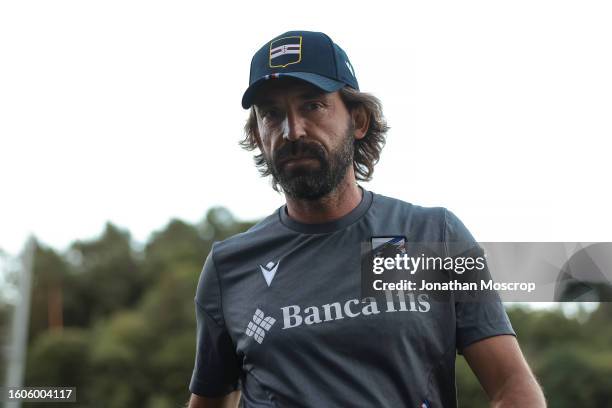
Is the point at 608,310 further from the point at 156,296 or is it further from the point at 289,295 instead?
the point at 289,295

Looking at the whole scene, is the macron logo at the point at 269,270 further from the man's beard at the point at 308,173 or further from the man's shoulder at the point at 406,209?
the man's shoulder at the point at 406,209

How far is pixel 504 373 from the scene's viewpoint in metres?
2.89

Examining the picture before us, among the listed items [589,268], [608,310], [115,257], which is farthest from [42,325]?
[589,268]

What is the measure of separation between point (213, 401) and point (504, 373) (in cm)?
126

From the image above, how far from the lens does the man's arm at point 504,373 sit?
284 cm

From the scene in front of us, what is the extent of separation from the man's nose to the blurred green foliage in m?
69.4

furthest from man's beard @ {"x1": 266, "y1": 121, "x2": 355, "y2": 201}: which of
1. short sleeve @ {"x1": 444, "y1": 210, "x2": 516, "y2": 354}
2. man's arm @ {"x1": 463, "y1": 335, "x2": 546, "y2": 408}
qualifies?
man's arm @ {"x1": 463, "y1": 335, "x2": 546, "y2": 408}

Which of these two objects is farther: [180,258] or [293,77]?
[180,258]

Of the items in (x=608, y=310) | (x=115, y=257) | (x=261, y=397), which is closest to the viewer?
(x=261, y=397)

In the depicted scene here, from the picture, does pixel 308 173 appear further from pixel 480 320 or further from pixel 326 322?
pixel 480 320

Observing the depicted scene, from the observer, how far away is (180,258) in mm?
106000

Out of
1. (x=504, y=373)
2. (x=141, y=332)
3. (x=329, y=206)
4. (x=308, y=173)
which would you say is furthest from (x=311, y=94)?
(x=141, y=332)

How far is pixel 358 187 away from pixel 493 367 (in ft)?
3.10

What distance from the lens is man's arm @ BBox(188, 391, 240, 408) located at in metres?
3.53
